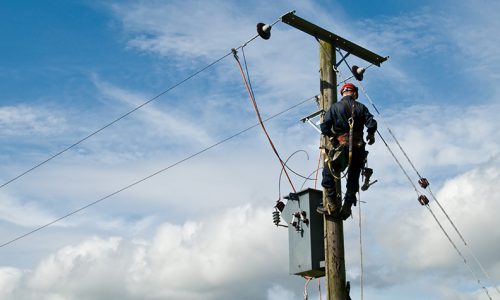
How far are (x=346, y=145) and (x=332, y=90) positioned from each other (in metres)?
0.88

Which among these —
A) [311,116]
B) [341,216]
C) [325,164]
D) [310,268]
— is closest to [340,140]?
[325,164]

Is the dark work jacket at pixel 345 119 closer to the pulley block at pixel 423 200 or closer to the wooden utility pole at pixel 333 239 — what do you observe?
the wooden utility pole at pixel 333 239

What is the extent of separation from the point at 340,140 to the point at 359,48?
1960 mm

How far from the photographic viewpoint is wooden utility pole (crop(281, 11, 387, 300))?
740 centimetres

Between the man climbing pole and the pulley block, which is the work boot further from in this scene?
the pulley block

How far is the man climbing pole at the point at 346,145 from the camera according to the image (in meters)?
7.67

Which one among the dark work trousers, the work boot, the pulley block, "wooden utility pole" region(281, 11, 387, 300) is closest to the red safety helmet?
"wooden utility pole" region(281, 11, 387, 300)

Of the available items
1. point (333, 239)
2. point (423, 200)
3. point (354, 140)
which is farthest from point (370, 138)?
point (423, 200)

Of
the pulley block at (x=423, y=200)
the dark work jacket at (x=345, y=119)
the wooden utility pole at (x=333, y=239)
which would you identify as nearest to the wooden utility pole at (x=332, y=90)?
the wooden utility pole at (x=333, y=239)

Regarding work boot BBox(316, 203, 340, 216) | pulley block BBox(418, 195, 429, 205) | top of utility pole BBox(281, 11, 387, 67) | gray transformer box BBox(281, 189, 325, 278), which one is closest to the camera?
work boot BBox(316, 203, 340, 216)

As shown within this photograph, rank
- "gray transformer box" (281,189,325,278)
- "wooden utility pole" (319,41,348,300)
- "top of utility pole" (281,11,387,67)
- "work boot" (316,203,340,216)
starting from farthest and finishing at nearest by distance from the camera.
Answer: "top of utility pole" (281,11,387,67)
"gray transformer box" (281,189,325,278)
"work boot" (316,203,340,216)
"wooden utility pole" (319,41,348,300)

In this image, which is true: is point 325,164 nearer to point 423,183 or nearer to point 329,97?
point 329,97

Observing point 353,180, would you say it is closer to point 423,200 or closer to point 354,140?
point 354,140

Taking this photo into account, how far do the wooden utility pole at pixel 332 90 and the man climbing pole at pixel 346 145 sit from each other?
9 centimetres
